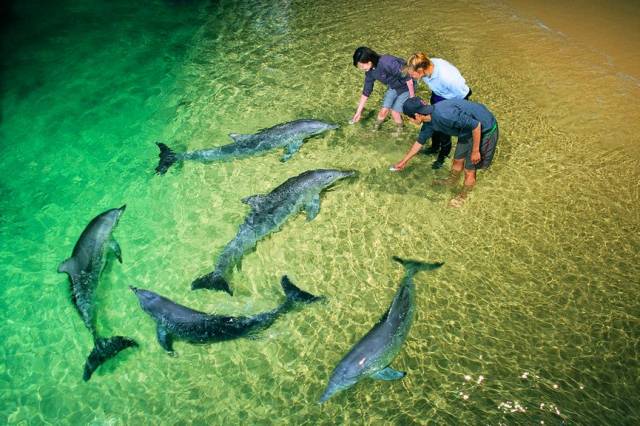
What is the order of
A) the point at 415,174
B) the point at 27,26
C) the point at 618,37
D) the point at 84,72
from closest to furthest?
the point at 415,174, the point at 84,72, the point at 618,37, the point at 27,26

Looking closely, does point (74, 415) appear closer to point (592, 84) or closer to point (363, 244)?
point (363, 244)


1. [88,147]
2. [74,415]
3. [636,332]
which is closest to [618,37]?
[636,332]

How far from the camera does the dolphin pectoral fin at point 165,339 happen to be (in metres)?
5.37

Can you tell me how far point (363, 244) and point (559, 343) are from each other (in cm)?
334

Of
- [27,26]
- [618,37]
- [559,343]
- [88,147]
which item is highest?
[618,37]

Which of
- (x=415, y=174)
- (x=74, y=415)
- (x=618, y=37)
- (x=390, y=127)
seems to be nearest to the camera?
(x=74, y=415)

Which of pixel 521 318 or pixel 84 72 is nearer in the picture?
pixel 521 318

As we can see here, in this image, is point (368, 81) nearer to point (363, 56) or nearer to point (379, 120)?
point (363, 56)

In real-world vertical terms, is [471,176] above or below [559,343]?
above

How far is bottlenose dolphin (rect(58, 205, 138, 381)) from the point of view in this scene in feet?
17.6

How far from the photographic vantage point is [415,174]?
784 cm

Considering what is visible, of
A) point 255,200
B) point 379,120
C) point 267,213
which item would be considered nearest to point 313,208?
point 267,213

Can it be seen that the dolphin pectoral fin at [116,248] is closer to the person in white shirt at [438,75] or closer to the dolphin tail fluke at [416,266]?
the dolphin tail fluke at [416,266]

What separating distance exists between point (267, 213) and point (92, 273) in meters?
3.13
